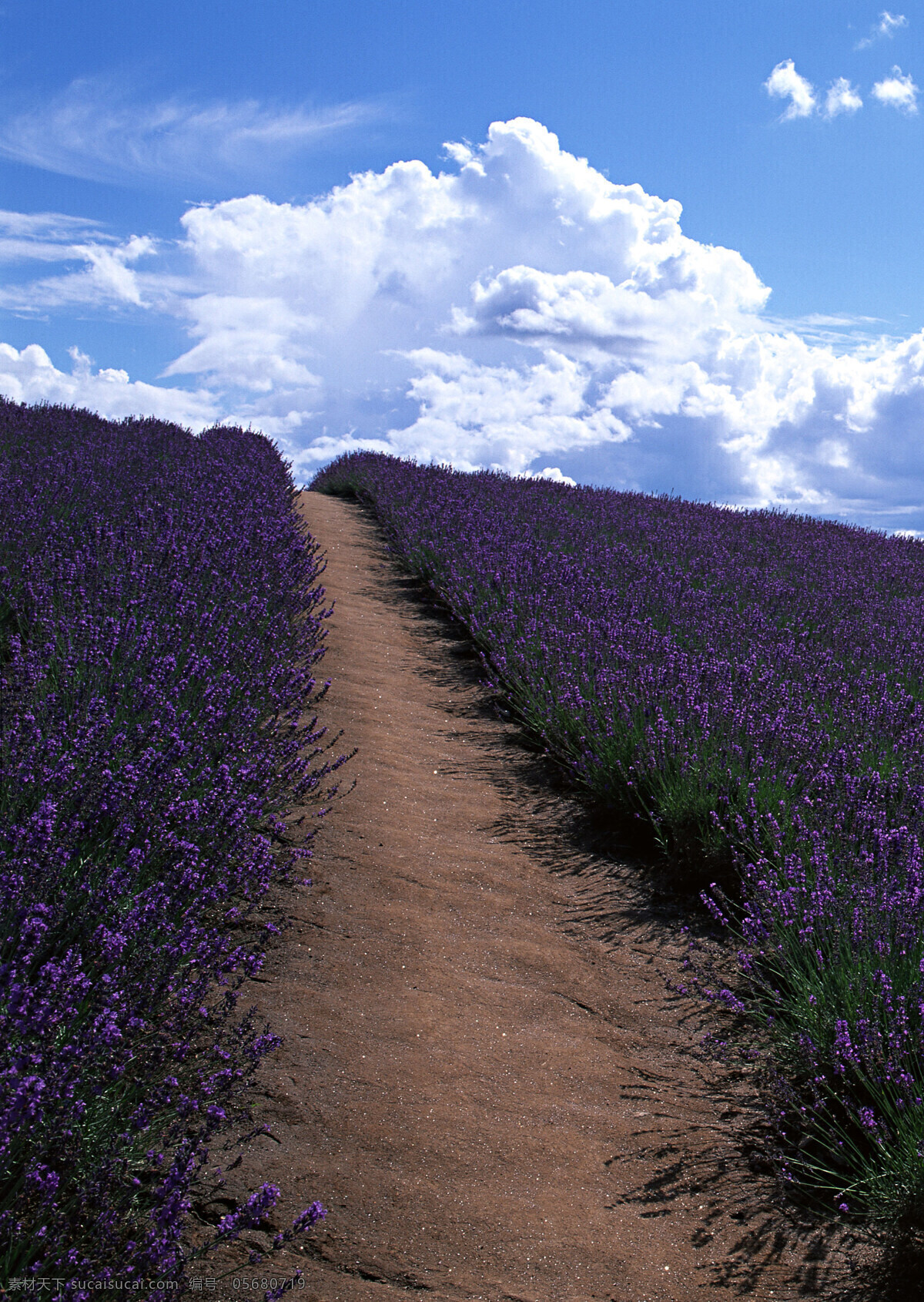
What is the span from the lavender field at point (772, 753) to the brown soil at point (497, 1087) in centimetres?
20

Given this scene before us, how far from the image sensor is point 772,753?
386cm

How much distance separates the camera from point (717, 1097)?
254 centimetres

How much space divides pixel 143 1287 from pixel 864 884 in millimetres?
2220

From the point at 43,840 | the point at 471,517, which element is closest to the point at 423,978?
the point at 43,840

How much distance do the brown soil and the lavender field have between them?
0.20 m

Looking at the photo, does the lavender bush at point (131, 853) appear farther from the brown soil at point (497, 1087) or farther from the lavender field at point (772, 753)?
the lavender field at point (772, 753)

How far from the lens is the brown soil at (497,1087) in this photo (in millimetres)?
1900

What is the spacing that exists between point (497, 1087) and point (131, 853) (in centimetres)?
→ 114

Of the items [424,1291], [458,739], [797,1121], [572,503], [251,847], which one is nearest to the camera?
[424,1291]

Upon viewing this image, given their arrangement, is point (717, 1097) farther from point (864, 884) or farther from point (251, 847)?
point (251, 847)

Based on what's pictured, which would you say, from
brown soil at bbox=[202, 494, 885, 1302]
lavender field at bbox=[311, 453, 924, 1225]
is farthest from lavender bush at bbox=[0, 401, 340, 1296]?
lavender field at bbox=[311, 453, 924, 1225]

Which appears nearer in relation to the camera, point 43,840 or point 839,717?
point 43,840

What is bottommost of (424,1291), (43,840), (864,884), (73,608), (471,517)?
(424,1291)

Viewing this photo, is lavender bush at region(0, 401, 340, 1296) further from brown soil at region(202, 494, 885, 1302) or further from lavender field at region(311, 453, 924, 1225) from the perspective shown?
lavender field at region(311, 453, 924, 1225)
